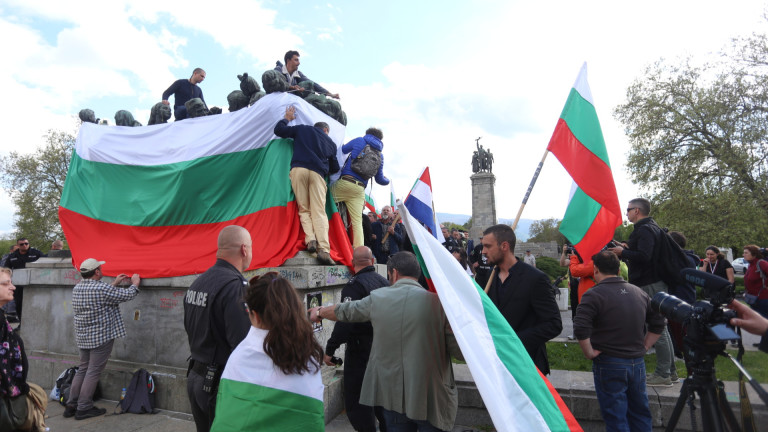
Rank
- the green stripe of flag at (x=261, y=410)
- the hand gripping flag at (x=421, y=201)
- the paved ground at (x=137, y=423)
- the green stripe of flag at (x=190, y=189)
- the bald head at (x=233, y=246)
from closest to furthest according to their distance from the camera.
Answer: the green stripe of flag at (x=261, y=410) → the bald head at (x=233, y=246) → the paved ground at (x=137, y=423) → the hand gripping flag at (x=421, y=201) → the green stripe of flag at (x=190, y=189)

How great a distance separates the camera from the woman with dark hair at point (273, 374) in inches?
77.8

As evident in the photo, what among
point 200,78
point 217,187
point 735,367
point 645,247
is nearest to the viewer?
point 735,367

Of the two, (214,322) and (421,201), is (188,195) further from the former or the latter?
(214,322)

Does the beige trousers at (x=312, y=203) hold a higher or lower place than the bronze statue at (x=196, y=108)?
lower

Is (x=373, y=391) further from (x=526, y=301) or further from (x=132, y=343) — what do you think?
(x=132, y=343)

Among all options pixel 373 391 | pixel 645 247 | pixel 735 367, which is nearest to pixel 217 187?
pixel 373 391

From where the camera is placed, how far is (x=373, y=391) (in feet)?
9.52

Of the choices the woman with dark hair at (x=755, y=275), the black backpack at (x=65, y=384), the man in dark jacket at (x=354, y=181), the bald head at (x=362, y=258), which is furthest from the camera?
the woman with dark hair at (x=755, y=275)

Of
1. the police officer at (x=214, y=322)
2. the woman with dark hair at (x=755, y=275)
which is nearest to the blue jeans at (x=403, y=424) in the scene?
the police officer at (x=214, y=322)

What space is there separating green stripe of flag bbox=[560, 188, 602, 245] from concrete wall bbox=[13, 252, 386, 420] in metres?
2.94

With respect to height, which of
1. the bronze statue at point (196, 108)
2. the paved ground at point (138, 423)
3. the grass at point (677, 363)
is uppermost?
the bronze statue at point (196, 108)

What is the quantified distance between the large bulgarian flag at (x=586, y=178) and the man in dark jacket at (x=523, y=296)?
1.39 m

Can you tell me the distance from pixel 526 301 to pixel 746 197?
22.1 m

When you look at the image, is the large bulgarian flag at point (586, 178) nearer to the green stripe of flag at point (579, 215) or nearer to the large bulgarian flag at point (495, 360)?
the green stripe of flag at point (579, 215)
